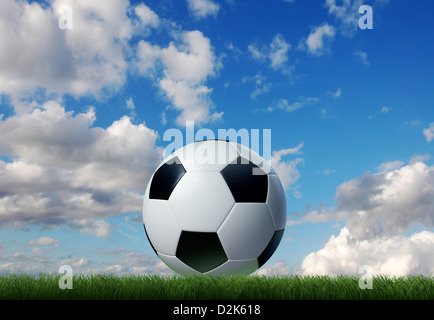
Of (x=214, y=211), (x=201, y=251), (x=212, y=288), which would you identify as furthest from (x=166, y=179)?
(x=212, y=288)

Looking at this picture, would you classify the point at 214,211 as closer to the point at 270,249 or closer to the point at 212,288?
the point at 212,288

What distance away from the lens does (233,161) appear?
18.9 ft

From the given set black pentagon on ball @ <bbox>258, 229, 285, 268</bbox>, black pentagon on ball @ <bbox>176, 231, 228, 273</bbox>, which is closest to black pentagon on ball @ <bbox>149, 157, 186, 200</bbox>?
black pentagon on ball @ <bbox>176, 231, 228, 273</bbox>

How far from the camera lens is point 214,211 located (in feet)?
18.1

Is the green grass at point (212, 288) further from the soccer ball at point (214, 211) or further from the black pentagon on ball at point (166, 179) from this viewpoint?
the black pentagon on ball at point (166, 179)

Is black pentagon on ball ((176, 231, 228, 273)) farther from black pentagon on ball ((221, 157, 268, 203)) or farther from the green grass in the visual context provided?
black pentagon on ball ((221, 157, 268, 203))

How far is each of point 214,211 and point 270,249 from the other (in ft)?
3.81

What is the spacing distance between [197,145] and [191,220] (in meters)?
1.14

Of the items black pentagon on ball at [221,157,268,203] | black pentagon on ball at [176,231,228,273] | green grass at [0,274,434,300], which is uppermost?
black pentagon on ball at [221,157,268,203]

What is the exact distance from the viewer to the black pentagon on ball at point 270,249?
596cm

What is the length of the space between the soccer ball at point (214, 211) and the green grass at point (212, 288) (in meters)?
0.32

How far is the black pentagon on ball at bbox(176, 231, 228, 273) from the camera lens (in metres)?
5.54

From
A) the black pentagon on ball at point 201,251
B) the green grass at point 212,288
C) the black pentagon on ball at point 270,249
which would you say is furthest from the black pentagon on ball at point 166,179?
the black pentagon on ball at point 270,249
